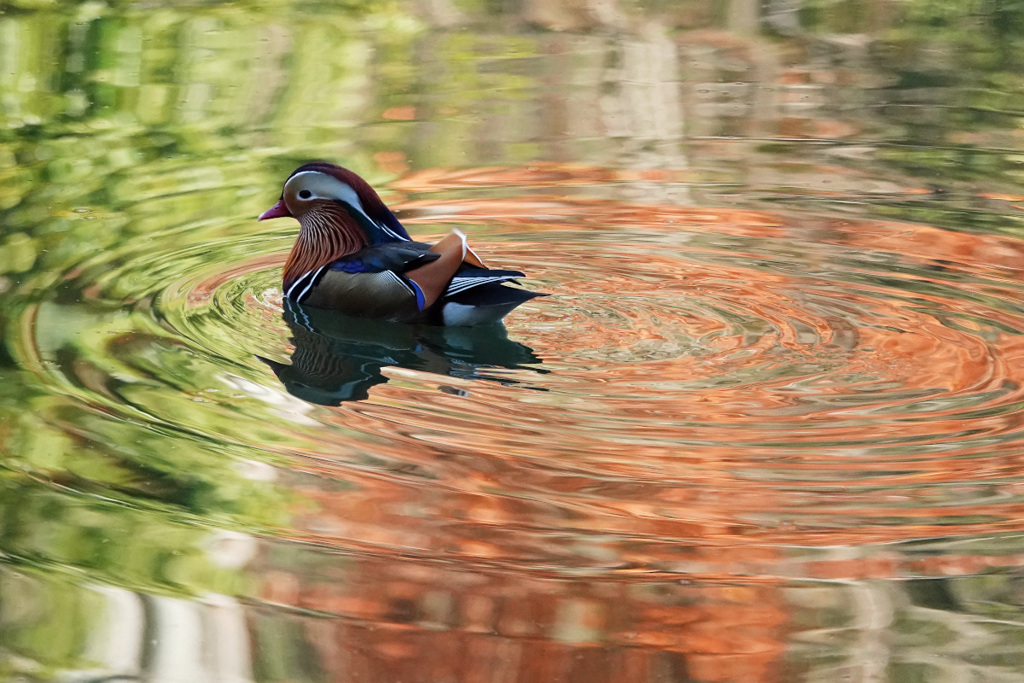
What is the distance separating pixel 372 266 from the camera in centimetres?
629

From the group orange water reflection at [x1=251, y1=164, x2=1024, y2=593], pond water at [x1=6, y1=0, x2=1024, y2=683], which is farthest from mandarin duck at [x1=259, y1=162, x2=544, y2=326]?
orange water reflection at [x1=251, y1=164, x2=1024, y2=593]

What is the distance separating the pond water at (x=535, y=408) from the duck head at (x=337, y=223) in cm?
29

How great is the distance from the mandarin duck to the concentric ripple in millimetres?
137

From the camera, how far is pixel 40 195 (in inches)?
331

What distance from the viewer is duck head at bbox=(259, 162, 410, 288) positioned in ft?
21.5

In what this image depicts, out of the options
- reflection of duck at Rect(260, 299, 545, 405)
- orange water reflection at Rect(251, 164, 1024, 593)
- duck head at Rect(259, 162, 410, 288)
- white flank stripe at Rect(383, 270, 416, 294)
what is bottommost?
orange water reflection at Rect(251, 164, 1024, 593)

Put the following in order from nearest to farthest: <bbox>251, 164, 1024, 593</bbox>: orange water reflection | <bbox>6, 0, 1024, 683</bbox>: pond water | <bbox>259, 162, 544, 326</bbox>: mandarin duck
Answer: <bbox>6, 0, 1024, 683</bbox>: pond water
<bbox>251, 164, 1024, 593</bbox>: orange water reflection
<bbox>259, 162, 544, 326</bbox>: mandarin duck

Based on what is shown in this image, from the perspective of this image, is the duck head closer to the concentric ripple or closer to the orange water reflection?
the concentric ripple

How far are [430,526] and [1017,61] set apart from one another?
939 centimetres

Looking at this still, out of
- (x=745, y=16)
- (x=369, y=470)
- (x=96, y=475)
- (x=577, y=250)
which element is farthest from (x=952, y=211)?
(x=745, y=16)

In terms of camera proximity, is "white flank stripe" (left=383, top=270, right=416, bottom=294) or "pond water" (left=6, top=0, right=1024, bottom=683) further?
"white flank stripe" (left=383, top=270, right=416, bottom=294)

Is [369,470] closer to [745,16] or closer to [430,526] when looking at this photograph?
[430,526]

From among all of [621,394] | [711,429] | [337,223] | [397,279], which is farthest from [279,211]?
[711,429]

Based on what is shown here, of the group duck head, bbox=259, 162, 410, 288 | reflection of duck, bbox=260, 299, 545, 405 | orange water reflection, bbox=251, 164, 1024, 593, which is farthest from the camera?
duck head, bbox=259, 162, 410, 288
